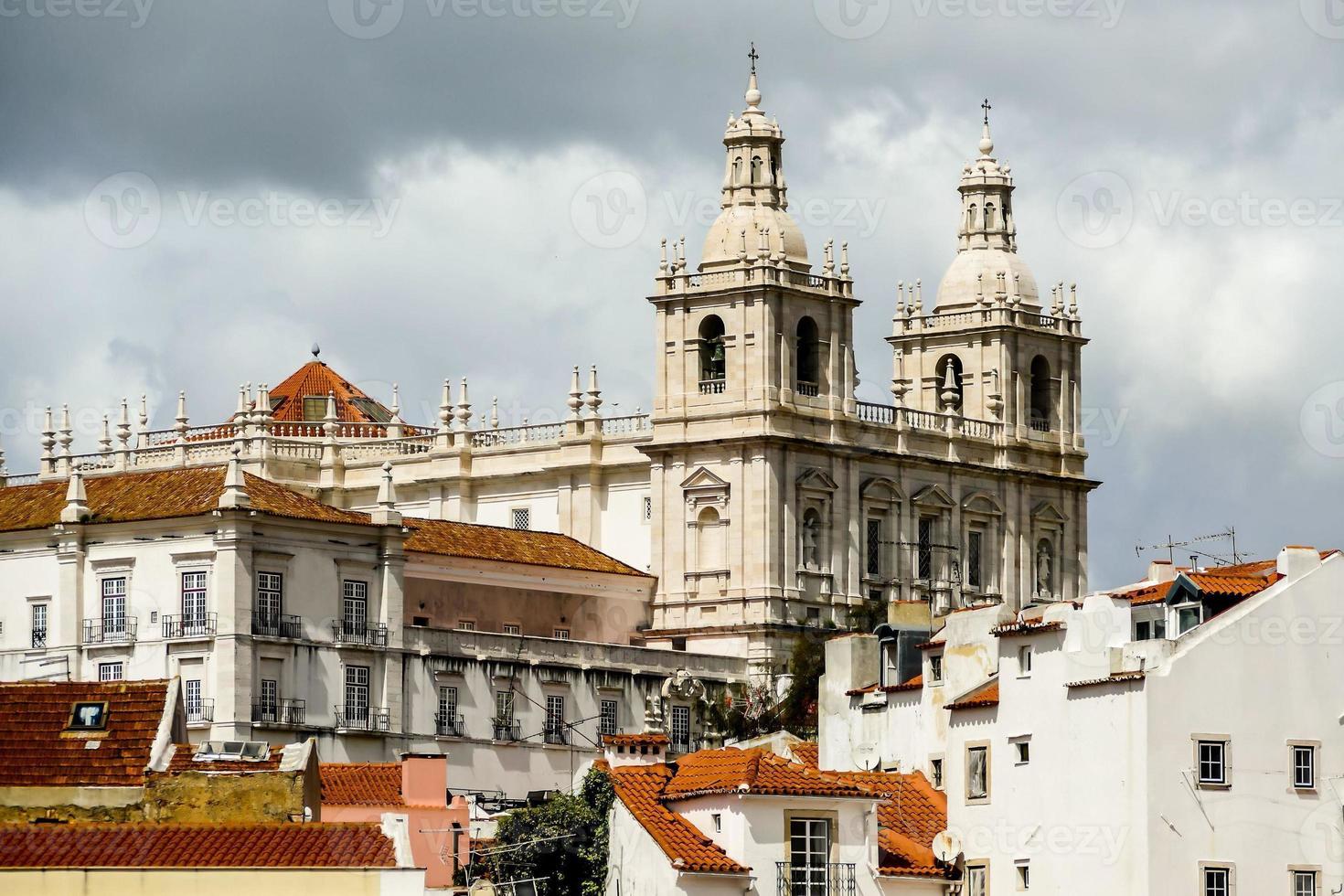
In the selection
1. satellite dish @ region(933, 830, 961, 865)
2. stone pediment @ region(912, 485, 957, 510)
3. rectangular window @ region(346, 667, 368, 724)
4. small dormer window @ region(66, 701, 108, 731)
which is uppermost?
stone pediment @ region(912, 485, 957, 510)

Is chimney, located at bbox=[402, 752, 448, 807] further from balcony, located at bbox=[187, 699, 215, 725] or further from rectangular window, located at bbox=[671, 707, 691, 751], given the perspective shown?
rectangular window, located at bbox=[671, 707, 691, 751]

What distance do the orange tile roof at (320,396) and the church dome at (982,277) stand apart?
2072cm

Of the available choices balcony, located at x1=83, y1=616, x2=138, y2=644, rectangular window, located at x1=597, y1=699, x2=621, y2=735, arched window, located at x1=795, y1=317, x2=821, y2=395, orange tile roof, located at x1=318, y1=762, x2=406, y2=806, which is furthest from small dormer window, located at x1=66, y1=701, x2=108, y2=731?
arched window, located at x1=795, y1=317, x2=821, y2=395

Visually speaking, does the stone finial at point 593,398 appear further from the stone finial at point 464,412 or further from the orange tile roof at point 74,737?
the orange tile roof at point 74,737

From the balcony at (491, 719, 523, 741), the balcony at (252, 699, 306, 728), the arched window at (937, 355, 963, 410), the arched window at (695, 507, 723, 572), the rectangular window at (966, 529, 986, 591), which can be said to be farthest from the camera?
the arched window at (937, 355, 963, 410)

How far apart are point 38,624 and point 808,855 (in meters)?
50.6

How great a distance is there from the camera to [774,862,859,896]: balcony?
6425 centimetres

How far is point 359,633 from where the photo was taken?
111 meters

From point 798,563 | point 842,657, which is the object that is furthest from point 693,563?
point 842,657

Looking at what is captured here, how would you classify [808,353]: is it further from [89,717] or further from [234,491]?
[89,717]

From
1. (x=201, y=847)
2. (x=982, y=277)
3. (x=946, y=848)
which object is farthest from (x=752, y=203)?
(x=201, y=847)

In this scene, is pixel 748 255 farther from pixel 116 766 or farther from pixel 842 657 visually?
pixel 116 766

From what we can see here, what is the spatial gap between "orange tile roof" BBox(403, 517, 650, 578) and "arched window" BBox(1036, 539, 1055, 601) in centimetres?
1613

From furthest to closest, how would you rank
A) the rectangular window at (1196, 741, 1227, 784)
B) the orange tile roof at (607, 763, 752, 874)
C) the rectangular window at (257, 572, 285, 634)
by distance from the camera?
the rectangular window at (257, 572, 285, 634) → the rectangular window at (1196, 741, 1227, 784) → the orange tile roof at (607, 763, 752, 874)
